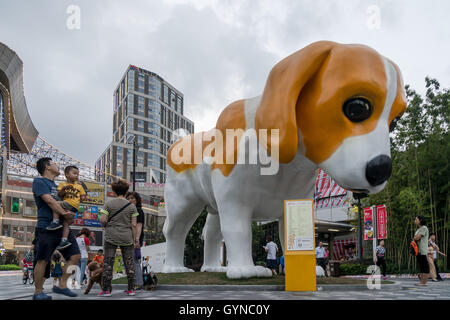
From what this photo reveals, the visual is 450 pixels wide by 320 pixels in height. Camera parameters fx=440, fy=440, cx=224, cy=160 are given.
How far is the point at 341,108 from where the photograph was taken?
5.32m

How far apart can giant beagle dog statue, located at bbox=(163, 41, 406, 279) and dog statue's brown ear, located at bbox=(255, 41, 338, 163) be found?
0.04 ft

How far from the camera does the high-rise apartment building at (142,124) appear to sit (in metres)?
96.7

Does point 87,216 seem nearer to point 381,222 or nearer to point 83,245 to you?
point 381,222

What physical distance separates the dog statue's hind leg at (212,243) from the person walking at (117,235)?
11.9 feet

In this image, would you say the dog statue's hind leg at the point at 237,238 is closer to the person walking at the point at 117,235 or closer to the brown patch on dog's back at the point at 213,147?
the brown patch on dog's back at the point at 213,147

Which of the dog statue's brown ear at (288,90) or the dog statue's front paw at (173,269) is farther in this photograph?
the dog statue's front paw at (173,269)

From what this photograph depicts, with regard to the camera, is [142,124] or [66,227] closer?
[66,227]

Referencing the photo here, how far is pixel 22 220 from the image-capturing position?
5400 centimetres

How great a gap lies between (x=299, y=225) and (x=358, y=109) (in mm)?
2015

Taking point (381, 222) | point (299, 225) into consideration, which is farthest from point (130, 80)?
point (299, 225)

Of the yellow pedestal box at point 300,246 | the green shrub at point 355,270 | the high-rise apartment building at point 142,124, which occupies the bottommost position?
the green shrub at point 355,270

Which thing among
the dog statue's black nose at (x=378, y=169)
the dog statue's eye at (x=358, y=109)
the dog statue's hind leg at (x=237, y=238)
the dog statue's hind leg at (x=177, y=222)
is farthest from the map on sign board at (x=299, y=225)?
the dog statue's hind leg at (x=177, y=222)
